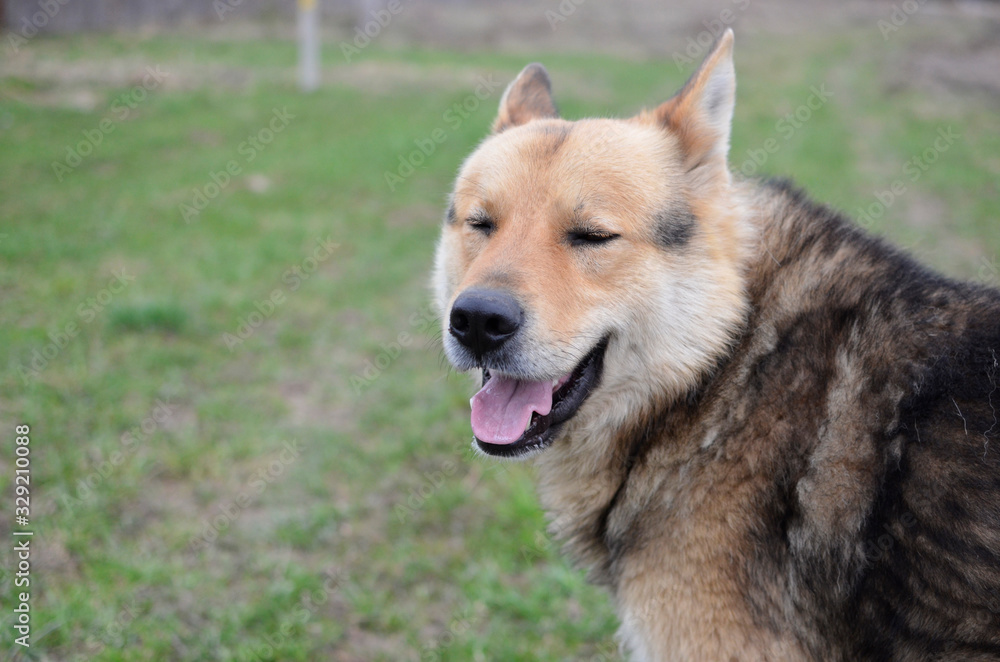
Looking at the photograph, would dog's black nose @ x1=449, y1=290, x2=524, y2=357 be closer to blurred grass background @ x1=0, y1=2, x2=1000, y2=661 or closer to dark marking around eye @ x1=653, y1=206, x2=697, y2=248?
dark marking around eye @ x1=653, y1=206, x2=697, y2=248

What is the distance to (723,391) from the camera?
8.06 feet

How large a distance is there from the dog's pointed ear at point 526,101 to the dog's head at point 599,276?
71cm

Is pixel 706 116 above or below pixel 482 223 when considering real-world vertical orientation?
above

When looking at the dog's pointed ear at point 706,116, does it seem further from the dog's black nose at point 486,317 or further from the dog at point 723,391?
the dog's black nose at point 486,317

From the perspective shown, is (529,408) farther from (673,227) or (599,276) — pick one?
(673,227)

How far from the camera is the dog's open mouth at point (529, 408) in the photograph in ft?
8.23

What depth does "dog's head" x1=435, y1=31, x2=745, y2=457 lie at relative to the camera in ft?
7.87

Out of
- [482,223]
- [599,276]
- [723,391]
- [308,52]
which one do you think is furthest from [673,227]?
[308,52]

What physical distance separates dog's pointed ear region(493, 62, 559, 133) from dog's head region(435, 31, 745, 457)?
2.32ft

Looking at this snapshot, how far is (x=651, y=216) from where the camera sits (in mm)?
2566

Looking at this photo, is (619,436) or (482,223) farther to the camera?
(482,223)

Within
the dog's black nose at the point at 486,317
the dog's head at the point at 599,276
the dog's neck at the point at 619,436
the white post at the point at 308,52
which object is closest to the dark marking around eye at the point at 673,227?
the dog's head at the point at 599,276

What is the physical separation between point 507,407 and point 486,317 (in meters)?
0.42

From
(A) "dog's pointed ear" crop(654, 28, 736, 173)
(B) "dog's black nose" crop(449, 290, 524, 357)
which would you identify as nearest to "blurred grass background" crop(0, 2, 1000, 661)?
(B) "dog's black nose" crop(449, 290, 524, 357)
